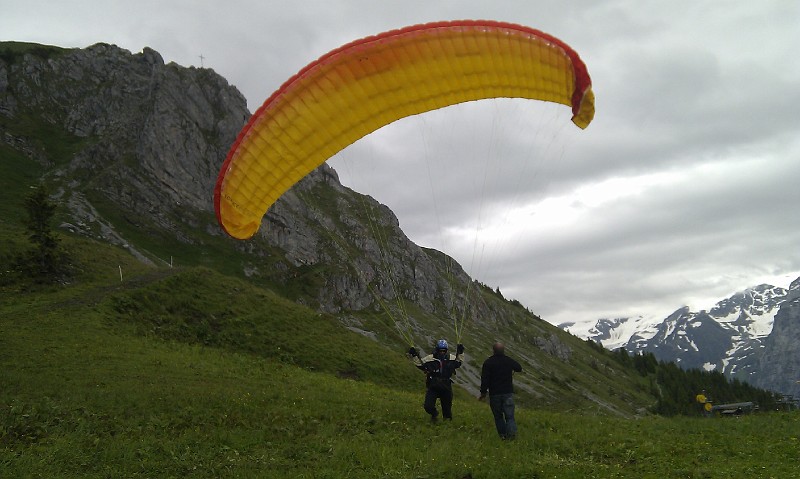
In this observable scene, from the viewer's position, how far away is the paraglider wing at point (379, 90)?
13641 mm

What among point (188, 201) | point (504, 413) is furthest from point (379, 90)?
point (188, 201)

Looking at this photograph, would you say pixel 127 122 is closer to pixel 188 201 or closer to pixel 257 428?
pixel 188 201

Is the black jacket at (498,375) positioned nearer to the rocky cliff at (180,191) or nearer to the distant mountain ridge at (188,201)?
the distant mountain ridge at (188,201)

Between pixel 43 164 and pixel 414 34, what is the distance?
7369 cm

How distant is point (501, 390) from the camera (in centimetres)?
1188

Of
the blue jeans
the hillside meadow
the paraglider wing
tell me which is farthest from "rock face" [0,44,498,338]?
the blue jeans

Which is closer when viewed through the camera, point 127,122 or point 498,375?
point 498,375

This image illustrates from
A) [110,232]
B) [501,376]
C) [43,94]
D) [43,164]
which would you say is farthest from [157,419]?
[43,94]

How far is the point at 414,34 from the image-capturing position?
44.2ft

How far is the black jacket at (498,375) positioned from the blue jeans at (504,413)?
0.44ft

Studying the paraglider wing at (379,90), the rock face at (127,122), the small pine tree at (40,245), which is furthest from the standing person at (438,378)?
the rock face at (127,122)

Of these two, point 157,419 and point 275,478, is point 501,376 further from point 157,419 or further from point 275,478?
point 157,419

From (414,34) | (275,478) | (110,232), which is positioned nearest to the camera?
(275,478)

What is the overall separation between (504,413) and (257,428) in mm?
5691
